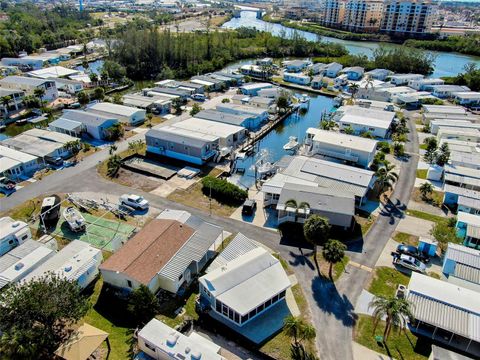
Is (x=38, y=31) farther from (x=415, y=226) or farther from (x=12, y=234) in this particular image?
(x=415, y=226)

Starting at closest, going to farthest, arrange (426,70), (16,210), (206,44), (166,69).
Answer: (16,210), (166,69), (426,70), (206,44)

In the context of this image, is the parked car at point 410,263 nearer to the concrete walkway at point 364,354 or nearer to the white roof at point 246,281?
the concrete walkway at point 364,354

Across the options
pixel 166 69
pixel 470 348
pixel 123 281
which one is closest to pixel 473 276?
pixel 470 348

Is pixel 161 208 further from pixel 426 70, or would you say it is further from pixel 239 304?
pixel 426 70

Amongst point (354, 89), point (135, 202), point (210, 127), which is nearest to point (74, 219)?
point (135, 202)

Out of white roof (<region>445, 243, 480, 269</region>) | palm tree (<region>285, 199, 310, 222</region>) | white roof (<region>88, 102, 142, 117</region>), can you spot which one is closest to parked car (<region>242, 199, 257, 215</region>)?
palm tree (<region>285, 199, 310, 222</region>)

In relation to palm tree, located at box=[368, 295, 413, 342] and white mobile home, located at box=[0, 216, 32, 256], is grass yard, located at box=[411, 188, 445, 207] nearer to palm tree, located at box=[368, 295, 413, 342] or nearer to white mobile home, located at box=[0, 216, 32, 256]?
palm tree, located at box=[368, 295, 413, 342]
